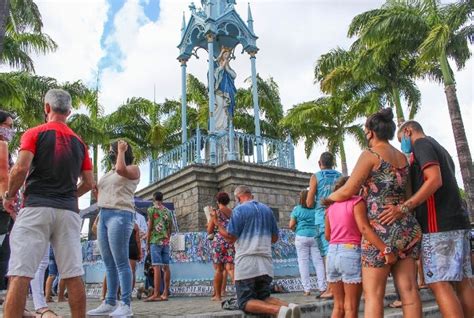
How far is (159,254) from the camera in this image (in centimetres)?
754

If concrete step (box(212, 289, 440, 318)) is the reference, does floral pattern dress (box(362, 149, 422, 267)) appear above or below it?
above

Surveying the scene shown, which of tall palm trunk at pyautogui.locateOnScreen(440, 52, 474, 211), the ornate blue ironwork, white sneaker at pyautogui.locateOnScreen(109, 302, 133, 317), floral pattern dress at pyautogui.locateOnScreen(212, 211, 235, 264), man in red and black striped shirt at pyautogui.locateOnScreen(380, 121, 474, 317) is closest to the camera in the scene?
man in red and black striped shirt at pyautogui.locateOnScreen(380, 121, 474, 317)

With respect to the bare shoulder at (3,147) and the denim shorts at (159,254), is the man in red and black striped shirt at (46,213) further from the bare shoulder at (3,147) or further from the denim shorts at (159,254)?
the denim shorts at (159,254)

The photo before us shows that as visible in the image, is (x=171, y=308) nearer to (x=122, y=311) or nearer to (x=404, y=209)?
(x=122, y=311)

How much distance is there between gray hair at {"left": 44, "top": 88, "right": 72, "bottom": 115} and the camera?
13.3 ft

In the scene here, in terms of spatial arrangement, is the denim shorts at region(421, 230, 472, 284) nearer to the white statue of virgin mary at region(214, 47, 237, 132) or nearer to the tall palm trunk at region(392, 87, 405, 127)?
the white statue of virgin mary at region(214, 47, 237, 132)

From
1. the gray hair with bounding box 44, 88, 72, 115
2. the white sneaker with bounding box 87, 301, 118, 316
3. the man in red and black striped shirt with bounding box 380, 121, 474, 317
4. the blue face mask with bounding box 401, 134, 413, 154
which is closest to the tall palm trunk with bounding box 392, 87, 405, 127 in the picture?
the blue face mask with bounding box 401, 134, 413, 154

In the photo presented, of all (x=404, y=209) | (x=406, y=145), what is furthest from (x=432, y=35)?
(x=404, y=209)

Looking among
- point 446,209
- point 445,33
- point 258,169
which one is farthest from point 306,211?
point 445,33

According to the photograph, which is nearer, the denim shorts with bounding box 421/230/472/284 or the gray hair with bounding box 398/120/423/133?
the denim shorts with bounding box 421/230/472/284

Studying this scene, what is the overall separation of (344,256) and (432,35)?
13.6m

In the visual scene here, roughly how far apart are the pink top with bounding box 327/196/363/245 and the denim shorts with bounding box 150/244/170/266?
3.64 m

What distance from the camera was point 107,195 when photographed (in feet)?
17.2

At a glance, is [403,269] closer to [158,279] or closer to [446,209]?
[446,209]
